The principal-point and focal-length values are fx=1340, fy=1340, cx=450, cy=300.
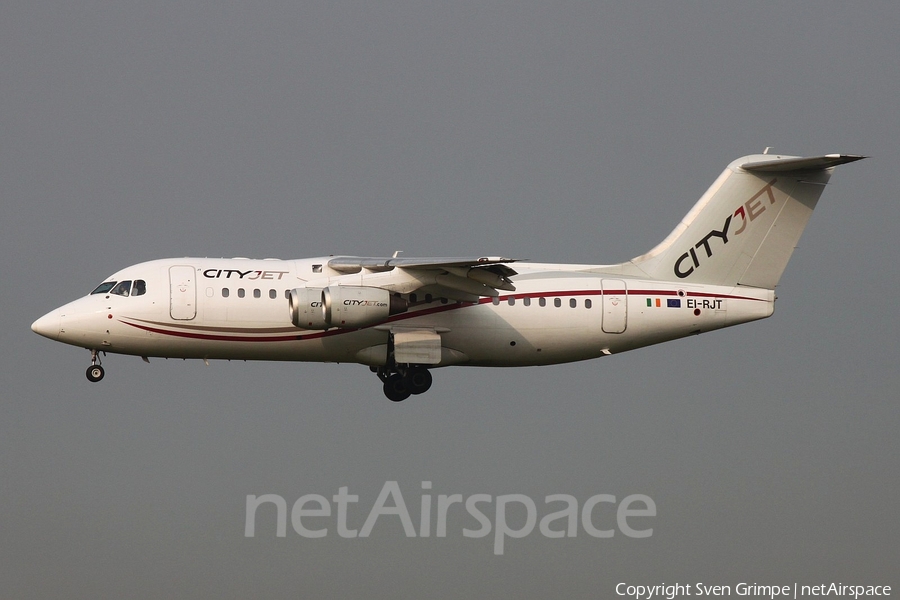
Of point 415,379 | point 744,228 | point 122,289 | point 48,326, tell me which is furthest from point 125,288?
point 744,228

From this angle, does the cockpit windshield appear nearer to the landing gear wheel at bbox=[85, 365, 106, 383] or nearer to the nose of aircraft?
the nose of aircraft

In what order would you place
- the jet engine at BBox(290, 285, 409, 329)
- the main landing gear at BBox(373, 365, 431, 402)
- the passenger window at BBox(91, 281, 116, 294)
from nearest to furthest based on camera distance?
the jet engine at BBox(290, 285, 409, 329) < the passenger window at BBox(91, 281, 116, 294) < the main landing gear at BBox(373, 365, 431, 402)

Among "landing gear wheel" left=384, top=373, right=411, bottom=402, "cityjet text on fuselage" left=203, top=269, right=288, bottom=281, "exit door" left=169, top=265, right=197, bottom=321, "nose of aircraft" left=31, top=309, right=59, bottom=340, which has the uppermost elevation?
"cityjet text on fuselage" left=203, top=269, right=288, bottom=281

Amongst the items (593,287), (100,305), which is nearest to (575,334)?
(593,287)

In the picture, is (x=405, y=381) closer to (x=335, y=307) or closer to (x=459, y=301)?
(x=459, y=301)

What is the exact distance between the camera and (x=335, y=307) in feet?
62.1

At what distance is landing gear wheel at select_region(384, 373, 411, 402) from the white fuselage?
0.52 meters

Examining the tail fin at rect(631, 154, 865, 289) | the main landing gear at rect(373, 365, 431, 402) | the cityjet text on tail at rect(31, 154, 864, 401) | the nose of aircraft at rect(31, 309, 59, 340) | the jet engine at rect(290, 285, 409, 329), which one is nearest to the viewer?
the jet engine at rect(290, 285, 409, 329)

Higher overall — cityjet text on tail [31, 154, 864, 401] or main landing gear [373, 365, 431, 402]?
cityjet text on tail [31, 154, 864, 401]

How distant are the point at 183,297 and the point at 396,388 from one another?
354cm

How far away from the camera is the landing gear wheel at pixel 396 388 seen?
20.7 meters

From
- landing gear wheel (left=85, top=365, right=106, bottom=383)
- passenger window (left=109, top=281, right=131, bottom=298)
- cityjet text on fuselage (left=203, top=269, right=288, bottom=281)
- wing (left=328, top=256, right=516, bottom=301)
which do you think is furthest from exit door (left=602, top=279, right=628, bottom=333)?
landing gear wheel (left=85, top=365, right=106, bottom=383)

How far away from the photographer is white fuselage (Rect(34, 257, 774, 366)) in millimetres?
19625

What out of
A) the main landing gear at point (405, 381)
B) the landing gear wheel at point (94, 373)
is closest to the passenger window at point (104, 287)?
the landing gear wheel at point (94, 373)
